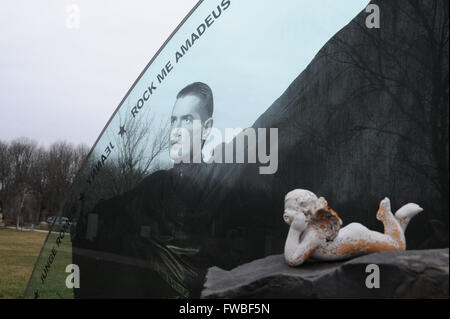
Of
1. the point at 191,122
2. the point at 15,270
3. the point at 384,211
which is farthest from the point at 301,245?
the point at 15,270

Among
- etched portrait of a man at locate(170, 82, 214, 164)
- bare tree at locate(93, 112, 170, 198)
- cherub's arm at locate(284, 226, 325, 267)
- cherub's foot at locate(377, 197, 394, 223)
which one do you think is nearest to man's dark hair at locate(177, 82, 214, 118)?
etched portrait of a man at locate(170, 82, 214, 164)

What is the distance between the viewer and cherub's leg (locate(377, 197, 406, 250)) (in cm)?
254

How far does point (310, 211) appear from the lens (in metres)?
2.62

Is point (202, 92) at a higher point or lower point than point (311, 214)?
higher

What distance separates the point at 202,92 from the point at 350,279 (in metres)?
1.90

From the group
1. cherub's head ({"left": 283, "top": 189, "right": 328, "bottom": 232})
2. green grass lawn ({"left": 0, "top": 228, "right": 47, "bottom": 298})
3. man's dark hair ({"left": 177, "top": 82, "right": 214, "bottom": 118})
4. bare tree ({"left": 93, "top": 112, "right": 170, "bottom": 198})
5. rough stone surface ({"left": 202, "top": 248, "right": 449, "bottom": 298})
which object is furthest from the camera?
green grass lawn ({"left": 0, "top": 228, "right": 47, "bottom": 298})

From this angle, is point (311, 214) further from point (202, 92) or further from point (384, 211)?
point (202, 92)

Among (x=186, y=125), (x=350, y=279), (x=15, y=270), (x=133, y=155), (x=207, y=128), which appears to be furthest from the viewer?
(x=15, y=270)

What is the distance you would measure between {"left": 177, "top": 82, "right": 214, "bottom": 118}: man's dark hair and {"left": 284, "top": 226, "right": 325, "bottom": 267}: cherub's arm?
1314 mm

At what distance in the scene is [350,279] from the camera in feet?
7.64

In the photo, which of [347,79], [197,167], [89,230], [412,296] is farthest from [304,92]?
[89,230]

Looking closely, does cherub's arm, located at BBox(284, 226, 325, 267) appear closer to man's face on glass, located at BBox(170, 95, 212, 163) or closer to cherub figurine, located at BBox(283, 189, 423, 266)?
cherub figurine, located at BBox(283, 189, 423, 266)

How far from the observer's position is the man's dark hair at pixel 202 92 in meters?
3.53

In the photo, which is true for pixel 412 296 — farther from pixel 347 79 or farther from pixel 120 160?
pixel 120 160
